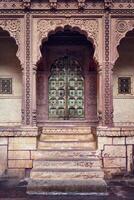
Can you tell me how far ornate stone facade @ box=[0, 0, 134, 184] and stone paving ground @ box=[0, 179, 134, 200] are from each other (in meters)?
0.60

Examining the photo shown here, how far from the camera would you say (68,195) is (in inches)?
320

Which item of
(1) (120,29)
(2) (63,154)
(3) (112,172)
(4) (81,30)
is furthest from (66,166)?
(1) (120,29)

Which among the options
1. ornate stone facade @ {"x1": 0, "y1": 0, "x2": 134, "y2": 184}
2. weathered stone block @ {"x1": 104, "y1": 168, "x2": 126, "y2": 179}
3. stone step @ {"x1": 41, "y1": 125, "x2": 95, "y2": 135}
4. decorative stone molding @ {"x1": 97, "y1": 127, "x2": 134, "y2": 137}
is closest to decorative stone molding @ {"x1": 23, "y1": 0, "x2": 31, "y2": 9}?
ornate stone facade @ {"x1": 0, "y1": 0, "x2": 134, "y2": 184}

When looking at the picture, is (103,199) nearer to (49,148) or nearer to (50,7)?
(49,148)

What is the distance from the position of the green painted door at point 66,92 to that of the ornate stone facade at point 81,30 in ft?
5.79

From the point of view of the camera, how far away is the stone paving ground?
25.7 feet

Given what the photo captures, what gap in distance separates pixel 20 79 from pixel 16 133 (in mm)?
2437

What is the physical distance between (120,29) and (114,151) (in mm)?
3173

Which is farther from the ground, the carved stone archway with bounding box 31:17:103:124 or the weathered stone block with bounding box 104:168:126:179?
the carved stone archway with bounding box 31:17:103:124

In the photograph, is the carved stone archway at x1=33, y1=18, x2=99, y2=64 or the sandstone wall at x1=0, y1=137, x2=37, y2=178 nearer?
the sandstone wall at x1=0, y1=137, x2=37, y2=178

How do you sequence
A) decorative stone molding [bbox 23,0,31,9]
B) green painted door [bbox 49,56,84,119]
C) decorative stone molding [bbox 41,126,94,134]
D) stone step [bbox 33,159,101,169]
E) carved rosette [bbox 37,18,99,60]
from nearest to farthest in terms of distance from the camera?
stone step [bbox 33,159,101,169], decorative stone molding [bbox 23,0,31,9], carved rosette [bbox 37,18,99,60], decorative stone molding [bbox 41,126,94,134], green painted door [bbox 49,56,84,119]

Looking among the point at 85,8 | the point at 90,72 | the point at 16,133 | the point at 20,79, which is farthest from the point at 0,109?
the point at 85,8

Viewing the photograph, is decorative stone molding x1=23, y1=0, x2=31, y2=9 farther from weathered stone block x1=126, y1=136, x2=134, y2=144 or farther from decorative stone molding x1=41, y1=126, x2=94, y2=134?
weathered stone block x1=126, y1=136, x2=134, y2=144

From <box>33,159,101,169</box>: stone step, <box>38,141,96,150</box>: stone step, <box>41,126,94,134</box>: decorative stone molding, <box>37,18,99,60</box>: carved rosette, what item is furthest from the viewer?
<box>41,126,94,134</box>: decorative stone molding
